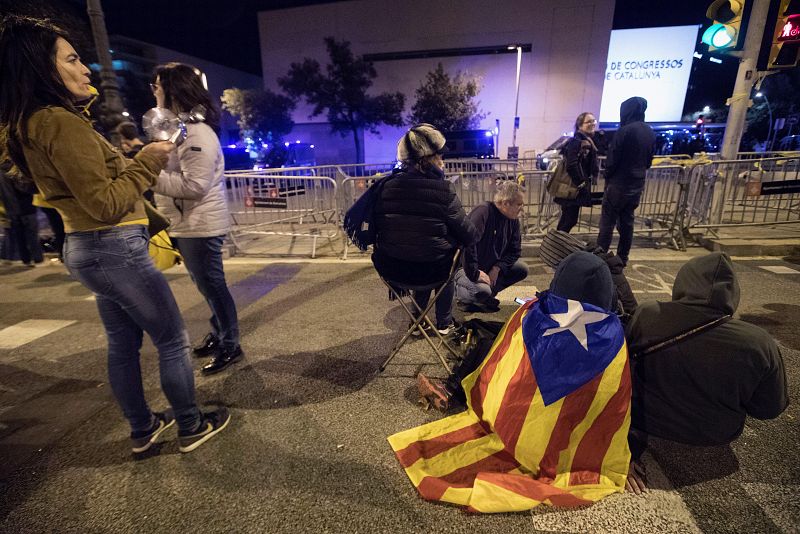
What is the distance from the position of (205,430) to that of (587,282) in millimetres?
2361

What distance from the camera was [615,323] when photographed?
195cm

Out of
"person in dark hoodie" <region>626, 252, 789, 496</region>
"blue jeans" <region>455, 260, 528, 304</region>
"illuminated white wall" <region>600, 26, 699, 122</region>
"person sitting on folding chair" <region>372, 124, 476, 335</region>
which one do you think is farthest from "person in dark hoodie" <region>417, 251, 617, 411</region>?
"illuminated white wall" <region>600, 26, 699, 122</region>

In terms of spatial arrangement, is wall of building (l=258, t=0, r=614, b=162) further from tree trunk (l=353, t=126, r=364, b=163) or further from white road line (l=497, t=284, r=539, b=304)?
white road line (l=497, t=284, r=539, b=304)

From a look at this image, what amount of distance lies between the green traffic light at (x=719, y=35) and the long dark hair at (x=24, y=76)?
8625 mm

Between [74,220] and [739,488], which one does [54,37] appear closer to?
[74,220]

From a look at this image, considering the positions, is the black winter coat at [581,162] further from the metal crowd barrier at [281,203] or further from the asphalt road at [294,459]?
the metal crowd barrier at [281,203]

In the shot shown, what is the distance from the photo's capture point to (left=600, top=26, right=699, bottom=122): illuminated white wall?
32.6 meters

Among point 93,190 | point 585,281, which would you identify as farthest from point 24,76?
point 585,281

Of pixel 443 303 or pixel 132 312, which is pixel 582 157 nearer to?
pixel 443 303

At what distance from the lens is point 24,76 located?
1.64 meters

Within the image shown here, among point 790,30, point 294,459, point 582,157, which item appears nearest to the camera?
point 294,459

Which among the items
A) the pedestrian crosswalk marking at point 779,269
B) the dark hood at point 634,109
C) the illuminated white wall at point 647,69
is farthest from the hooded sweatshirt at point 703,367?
the illuminated white wall at point 647,69

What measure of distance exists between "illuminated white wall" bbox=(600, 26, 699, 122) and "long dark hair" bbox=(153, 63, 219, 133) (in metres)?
36.7

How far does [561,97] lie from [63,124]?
1392 inches
